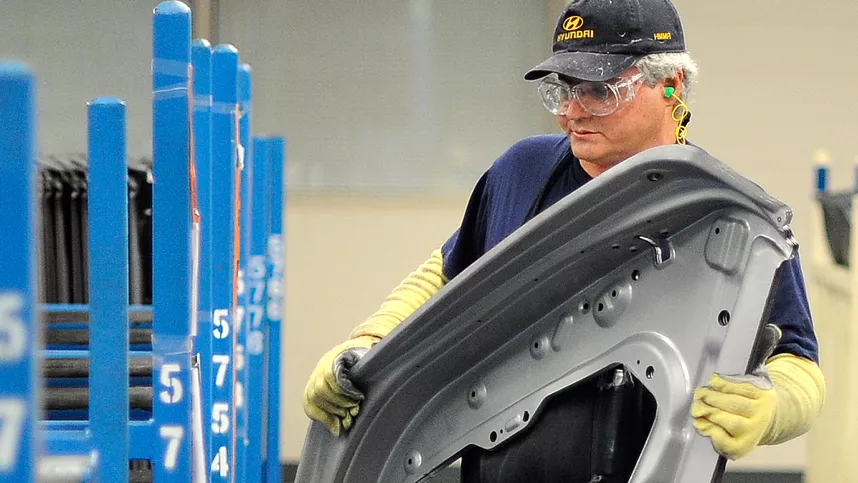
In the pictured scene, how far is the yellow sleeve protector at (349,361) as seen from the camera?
177 centimetres

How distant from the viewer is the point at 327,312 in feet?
19.8

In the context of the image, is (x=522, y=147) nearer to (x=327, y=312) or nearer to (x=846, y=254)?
(x=846, y=254)

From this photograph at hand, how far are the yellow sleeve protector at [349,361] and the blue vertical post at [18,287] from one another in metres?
1.08

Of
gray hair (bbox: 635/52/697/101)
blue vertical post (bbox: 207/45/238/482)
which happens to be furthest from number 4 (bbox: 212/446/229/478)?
gray hair (bbox: 635/52/697/101)

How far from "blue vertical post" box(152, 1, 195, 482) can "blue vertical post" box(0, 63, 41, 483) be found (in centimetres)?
107

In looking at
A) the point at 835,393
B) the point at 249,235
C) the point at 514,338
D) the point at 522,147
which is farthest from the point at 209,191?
the point at 835,393

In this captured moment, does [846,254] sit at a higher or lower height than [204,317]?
lower

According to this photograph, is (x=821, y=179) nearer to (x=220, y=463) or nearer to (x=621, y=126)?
(x=220, y=463)

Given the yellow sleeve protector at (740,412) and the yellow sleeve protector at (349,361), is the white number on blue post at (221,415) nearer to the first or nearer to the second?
the yellow sleeve protector at (349,361)

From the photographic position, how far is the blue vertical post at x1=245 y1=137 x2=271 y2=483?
12.4 ft

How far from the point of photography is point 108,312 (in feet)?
5.08

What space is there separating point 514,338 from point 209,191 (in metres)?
0.88

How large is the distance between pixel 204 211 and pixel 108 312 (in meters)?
0.88

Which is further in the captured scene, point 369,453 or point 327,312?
point 327,312
